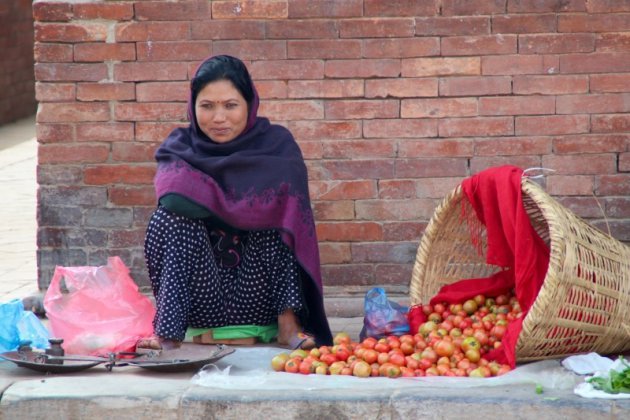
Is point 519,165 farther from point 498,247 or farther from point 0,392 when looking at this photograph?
point 0,392

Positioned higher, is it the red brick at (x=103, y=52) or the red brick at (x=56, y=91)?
the red brick at (x=103, y=52)

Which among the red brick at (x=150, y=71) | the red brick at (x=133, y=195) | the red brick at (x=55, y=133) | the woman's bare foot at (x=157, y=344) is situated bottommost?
the woman's bare foot at (x=157, y=344)

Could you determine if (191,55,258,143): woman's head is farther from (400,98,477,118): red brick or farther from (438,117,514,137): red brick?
(438,117,514,137): red brick

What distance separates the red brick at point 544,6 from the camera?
5461mm

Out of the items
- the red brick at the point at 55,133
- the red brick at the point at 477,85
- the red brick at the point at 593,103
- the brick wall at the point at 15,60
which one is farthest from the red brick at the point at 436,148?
the brick wall at the point at 15,60

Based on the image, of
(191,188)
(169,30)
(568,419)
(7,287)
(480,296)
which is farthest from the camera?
(7,287)

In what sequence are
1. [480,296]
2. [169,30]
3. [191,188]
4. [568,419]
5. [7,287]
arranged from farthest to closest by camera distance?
[7,287] < [169,30] < [480,296] < [191,188] < [568,419]

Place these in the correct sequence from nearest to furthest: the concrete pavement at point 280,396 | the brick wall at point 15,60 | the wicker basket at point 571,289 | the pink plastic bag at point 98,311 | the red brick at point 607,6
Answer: the concrete pavement at point 280,396, the wicker basket at point 571,289, the pink plastic bag at point 98,311, the red brick at point 607,6, the brick wall at point 15,60

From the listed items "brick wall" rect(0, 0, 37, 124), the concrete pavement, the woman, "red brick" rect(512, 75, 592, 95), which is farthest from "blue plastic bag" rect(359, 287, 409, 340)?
"brick wall" rect(0, 0, 37, 124)

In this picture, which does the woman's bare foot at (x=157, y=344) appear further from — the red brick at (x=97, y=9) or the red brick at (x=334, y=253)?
the red brick at (x=97, y=9)

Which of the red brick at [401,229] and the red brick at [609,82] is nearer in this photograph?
the red brick at [609,82]

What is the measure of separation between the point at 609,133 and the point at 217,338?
2.06 metres

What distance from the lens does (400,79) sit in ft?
18.1

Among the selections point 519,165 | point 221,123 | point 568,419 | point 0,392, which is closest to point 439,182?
point 519,165
